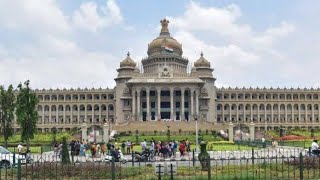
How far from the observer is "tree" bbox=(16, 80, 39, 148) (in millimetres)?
47281

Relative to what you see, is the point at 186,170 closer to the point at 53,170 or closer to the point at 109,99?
the point at 53,170

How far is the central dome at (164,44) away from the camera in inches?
4429

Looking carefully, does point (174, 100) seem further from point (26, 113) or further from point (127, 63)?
point (26, 113)

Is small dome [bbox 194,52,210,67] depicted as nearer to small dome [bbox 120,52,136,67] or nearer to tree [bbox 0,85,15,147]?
small dome [bbox 120,52,136,67]

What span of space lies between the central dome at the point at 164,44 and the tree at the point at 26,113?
64.9 metres

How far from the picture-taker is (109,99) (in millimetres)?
115125

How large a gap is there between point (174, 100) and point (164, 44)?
15.1 m

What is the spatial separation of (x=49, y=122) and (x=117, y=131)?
34762 millimetres

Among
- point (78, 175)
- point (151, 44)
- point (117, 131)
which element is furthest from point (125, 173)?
point (151, 44)

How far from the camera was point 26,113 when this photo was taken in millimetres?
47594

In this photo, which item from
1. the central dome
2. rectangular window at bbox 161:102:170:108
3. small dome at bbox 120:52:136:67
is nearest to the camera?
rectangular window at bbox 161:102:170:108

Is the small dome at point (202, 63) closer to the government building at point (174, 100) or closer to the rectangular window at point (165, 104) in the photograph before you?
the government building at point (174, 100)

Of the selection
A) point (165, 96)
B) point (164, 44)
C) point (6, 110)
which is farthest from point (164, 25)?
point (6, 110)

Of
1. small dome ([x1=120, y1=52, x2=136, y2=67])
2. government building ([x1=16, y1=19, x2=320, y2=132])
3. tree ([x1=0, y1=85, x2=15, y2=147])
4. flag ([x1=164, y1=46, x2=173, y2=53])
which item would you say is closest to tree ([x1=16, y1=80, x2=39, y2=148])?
tree ([x1=0, y1=85, x2=15, y2=147])
